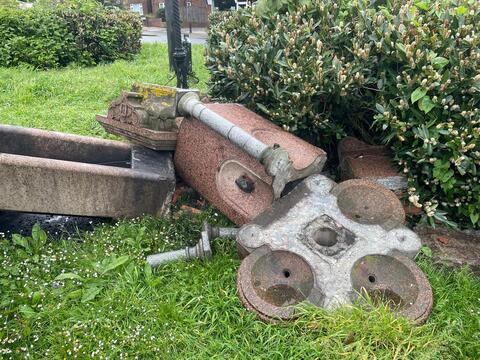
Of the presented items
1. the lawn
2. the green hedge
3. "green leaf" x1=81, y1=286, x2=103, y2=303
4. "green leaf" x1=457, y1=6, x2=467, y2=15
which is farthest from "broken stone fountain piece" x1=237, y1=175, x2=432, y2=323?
the green hedge

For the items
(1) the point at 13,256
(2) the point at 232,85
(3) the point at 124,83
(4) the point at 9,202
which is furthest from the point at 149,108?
(3) the point at 124,83

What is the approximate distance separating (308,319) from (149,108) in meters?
2.26

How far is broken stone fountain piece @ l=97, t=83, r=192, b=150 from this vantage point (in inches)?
146

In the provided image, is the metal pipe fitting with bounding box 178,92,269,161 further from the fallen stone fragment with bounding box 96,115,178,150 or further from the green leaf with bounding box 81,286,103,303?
the green leaf with bounding box 81,286,103,303

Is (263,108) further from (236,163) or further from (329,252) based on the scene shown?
(329,252)

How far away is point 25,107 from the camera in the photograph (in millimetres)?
6375

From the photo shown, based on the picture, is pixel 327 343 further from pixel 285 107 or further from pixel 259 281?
pixel 285 107

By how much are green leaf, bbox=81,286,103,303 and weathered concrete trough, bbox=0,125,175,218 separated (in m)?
0.77

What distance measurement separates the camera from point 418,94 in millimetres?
3010

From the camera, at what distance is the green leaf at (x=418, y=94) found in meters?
3.00

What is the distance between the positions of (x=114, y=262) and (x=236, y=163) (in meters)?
1.15

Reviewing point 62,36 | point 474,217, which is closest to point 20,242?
point 474,217

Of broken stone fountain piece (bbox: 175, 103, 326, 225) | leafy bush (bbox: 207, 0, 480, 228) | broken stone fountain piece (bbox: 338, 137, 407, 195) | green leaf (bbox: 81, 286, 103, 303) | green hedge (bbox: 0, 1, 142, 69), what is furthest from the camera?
green hedge (bbox: 0, 1, 142, 69)

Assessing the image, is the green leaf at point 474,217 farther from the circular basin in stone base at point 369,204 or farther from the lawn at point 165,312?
the circular basin in stone base at point 369,204
